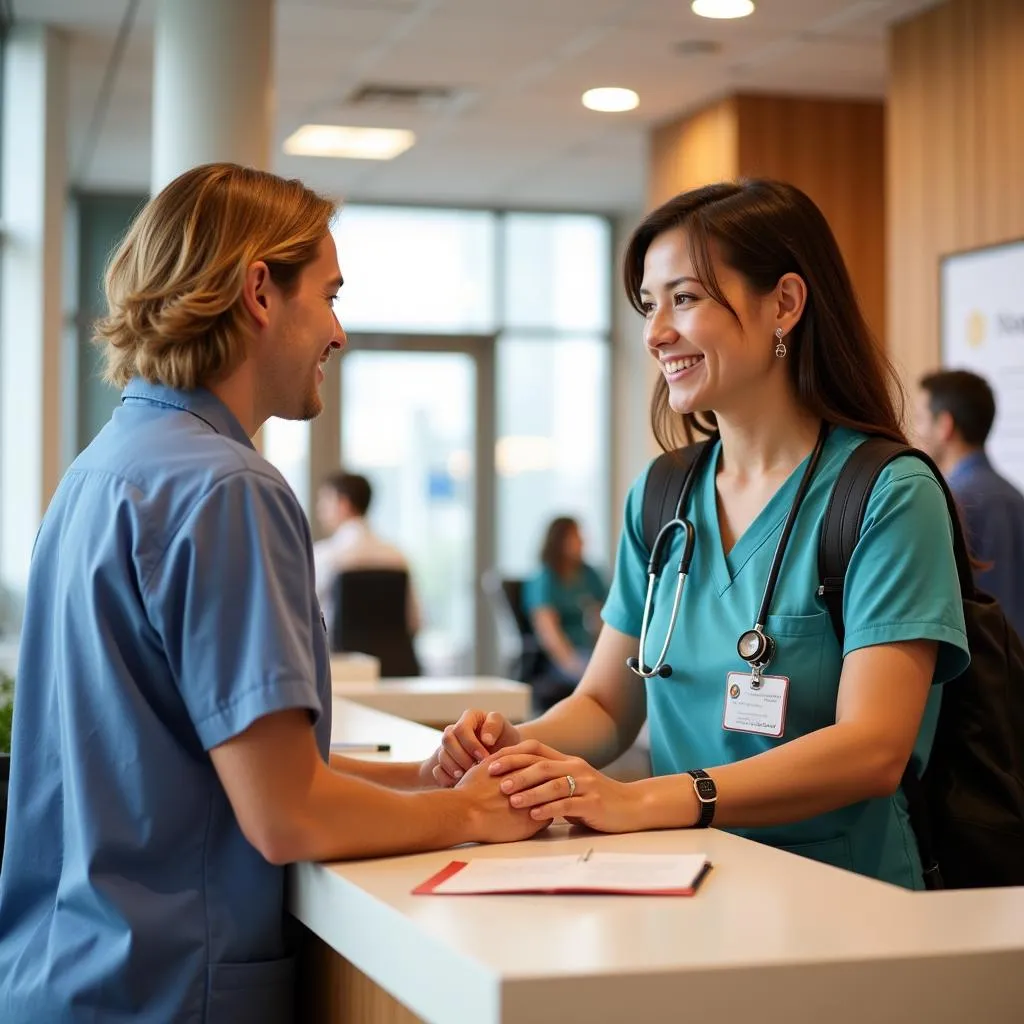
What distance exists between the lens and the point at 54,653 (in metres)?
1.61

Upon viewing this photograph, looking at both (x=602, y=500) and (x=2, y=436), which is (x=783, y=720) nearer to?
(x=2, y=436)

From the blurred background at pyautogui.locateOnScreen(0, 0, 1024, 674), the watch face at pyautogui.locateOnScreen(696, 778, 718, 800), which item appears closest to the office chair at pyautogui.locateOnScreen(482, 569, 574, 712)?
the blurred background at pyautogui.locateOnScreen(0, 0, 1024, 674)

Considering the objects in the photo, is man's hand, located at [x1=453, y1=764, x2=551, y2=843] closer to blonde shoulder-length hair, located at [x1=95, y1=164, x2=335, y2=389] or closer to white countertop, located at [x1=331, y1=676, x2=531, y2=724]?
blonde shoulder-length hair, located at [x1=95, y1=164, x2=335, y2=389]

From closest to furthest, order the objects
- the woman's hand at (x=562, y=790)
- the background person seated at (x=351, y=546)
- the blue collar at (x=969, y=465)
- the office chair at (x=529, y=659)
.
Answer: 1. the woman's hand at (x=562, y=790)
2. the blue collar at (x=969, y=465)
3. the background person seated at (x=351, y=546)
4. the office chair at (x=529, y=659)

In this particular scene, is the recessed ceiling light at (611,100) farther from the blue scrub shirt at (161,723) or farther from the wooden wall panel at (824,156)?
the blue scrub shirt at (161,723)

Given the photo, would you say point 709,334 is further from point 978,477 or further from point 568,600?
point 568,600

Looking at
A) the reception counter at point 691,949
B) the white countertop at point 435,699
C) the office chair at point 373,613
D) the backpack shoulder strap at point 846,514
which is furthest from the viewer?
the office chair at point 373,613

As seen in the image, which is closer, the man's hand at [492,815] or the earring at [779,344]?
the man's hand at [492,815]

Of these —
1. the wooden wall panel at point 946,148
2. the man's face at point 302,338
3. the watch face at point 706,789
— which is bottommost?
the watch face at point 706,789

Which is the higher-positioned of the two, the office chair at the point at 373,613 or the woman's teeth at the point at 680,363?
the woman's teeth at the point at 680,363

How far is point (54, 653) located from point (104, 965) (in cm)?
33

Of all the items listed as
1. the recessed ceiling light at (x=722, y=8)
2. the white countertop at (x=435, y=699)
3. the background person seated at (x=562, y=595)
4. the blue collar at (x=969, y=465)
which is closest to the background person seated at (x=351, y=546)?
the background person seated at (x=562, y=595)

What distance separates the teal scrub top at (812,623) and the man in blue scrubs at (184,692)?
47 centimetres

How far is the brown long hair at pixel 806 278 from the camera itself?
6.98ft
